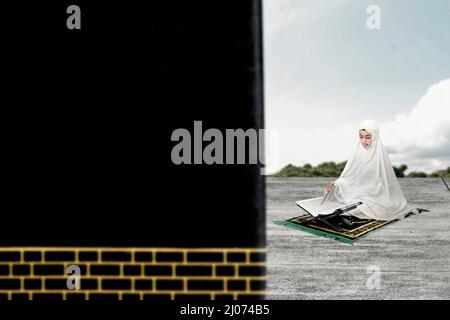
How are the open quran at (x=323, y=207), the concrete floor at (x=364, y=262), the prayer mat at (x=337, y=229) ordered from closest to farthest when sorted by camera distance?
1. the concrete floor at (x=364, y=262)
2. the prayer mat at (x=337, y=229)
3. the open quran at (x=323, y=207)

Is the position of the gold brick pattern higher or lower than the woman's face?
lower

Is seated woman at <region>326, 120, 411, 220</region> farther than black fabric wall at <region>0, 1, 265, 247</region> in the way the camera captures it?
Yes

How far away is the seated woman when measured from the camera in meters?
3.21

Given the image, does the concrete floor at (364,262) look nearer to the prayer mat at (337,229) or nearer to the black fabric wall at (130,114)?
the prayer mat at (337,229)

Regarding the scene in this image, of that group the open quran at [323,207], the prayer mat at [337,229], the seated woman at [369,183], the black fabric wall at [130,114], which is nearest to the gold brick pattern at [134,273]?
the black fabric wall at [130,114]

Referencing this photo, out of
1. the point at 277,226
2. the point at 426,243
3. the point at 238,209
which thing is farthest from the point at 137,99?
the point at 426,243

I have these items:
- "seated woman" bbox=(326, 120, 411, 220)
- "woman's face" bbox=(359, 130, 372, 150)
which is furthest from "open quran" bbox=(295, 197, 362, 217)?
"woman's face" bbox=(359, 130, 372, 150)

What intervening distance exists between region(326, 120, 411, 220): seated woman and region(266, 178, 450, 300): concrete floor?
6.0 inches

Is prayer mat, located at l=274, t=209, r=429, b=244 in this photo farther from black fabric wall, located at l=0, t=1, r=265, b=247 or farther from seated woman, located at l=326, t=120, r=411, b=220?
black fabric wall, located at l=0, t=1, r=265, b=247

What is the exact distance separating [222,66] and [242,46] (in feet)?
0.37

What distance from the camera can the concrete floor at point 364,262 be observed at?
2139 mm

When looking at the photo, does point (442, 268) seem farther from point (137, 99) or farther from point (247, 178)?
point (137, 99)

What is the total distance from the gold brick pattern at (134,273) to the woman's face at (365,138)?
4.99ft

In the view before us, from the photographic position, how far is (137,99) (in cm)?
196
